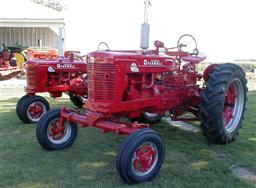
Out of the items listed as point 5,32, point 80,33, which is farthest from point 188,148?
point 80,33

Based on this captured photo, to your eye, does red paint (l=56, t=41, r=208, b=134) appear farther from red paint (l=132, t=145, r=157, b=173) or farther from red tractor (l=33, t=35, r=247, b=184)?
red paint (l=132, t=145, r=157, b=173)

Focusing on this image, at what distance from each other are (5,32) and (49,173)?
17635 millimetres

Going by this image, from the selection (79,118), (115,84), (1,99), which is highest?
(115,84)

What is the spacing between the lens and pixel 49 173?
4.12 meters

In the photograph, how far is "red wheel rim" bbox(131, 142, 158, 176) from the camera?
3883 mm

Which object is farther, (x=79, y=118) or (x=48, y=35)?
(x=48, y=35)

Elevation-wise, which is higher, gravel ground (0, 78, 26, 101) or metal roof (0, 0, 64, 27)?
metal roof (0, 0, 64, 27)

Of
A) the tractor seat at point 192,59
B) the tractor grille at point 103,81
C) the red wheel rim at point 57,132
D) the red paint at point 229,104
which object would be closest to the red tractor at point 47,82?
the red wheel rim at point 57,132

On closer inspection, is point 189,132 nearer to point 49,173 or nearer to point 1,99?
point 49,173

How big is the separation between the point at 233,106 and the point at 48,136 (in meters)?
2.79

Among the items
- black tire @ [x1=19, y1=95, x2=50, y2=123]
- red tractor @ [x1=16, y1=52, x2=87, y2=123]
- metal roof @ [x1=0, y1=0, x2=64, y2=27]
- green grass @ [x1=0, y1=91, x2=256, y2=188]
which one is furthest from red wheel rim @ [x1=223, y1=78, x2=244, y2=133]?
metal roof @ [x1=0, y1=0, x2=64, y2=27]

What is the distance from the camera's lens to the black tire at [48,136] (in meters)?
4.82

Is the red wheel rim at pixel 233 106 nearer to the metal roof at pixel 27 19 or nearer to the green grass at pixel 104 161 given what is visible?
the green grass at pixel 104 161

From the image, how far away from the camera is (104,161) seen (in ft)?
15.0
